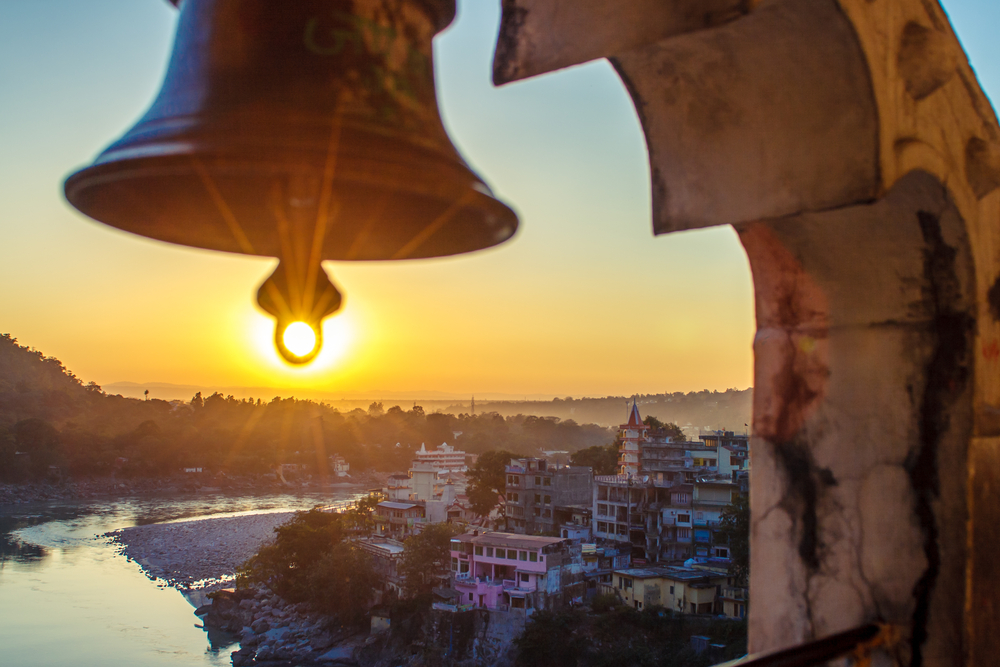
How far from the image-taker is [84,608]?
20.1 metres

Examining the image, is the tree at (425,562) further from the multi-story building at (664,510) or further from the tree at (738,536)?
the tree at (738,536)

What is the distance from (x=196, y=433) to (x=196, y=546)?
68.5 ft

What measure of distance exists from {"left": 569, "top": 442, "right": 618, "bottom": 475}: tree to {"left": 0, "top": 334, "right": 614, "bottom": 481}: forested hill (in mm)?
23986

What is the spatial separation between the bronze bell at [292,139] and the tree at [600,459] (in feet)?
82.5

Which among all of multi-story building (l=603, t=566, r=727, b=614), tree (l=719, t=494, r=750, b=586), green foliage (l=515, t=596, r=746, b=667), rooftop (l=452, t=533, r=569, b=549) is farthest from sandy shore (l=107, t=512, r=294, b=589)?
tree (l=719, t=494, r=750, b=586)

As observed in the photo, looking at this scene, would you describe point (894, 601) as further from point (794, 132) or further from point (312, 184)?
point (312, 184)

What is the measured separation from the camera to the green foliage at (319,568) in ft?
61.4

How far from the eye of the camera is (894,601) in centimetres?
124

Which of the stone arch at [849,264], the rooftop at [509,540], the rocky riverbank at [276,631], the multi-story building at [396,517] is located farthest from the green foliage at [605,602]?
the stone arch at [849,264]

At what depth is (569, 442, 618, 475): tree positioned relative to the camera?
25.9m

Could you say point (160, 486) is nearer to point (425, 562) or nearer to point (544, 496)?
point (544, 496)

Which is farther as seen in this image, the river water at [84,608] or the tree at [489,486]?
the tree at [489,486]

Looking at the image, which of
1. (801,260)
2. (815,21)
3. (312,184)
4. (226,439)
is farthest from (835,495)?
(226,439)

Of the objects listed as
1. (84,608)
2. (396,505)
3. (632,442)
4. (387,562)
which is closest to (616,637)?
(387,562)
